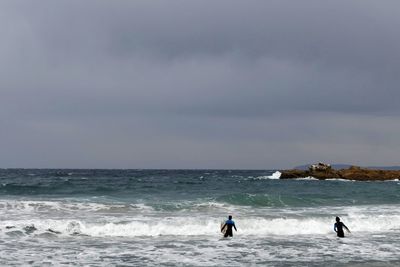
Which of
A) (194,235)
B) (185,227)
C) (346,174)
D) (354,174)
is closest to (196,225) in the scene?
(185,227)

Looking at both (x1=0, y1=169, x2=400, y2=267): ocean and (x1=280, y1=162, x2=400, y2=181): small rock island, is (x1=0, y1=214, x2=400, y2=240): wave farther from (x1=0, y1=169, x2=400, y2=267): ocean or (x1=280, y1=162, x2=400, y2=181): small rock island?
(x1=280, y1=162, x2=400, y2=181): small rock island

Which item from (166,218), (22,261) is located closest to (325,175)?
(166,218)

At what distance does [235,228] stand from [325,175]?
7105cm

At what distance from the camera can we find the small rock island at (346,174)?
8838 centimetres

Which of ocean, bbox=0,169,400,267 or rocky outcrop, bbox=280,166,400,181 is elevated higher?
rocky outcrop, bbox=280,166,400,181

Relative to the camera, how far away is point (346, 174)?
90188 mm

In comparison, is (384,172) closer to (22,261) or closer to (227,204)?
(227,204)

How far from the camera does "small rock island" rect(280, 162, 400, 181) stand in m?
88.4

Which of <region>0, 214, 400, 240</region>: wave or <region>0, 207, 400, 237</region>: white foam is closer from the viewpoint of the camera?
<region>0, 214, 400, 240</region>: wave

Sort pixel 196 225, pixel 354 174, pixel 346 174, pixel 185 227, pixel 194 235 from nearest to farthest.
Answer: pixel 194 235
pixel 185 227
pixel 196 225
pixel 354 174
pixel 346 174

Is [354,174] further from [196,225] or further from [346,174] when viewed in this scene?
[196,225]

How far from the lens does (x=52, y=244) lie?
20.2 meters

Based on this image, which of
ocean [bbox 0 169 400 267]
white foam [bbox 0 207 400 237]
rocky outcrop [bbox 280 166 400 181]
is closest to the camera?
ocean [bbox 0 169 400 267]

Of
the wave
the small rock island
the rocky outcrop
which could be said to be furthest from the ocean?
the small rock island
